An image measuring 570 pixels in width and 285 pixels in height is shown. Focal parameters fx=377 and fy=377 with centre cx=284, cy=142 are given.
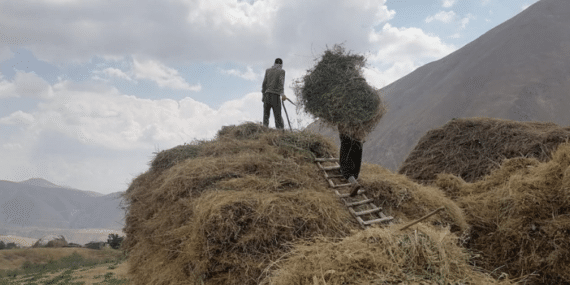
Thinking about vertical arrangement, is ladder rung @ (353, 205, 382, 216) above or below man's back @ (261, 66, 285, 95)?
below

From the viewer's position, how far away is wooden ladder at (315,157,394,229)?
195 inches

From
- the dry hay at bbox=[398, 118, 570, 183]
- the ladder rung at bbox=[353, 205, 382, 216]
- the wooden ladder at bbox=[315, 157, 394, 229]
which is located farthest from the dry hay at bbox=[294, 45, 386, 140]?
the dry hay at bbox=[398, 118, 570, 183]

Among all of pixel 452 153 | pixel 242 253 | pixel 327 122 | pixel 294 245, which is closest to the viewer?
pixel 294 245

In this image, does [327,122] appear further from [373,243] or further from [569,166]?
[569,166]

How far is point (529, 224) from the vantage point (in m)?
5.20

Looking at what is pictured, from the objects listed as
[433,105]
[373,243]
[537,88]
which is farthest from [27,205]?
[373,243]

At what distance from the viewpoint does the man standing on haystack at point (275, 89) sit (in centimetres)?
780

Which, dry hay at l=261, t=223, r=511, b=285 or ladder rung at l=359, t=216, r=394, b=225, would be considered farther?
ladder rung at l=359, t=216, r=394, b=225

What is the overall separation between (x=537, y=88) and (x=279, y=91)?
2459 inches

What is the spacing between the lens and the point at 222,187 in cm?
466

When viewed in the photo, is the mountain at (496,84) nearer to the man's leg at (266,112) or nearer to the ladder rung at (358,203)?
the man's leg at (266,112)

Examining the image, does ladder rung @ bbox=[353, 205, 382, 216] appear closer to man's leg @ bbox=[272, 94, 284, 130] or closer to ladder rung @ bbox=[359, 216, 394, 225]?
ladder rung @ bbox=[359, 216, 394, 225]

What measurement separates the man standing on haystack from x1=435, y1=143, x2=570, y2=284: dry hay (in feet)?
12.9

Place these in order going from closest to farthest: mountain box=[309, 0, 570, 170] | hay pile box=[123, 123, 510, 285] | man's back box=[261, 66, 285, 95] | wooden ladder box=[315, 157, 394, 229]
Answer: hay pile box=[123, 123, 510, 285]
wooden ladder box=[315, 157, 394, 229]
man's back box=[261, 66, 285, 95]
mountain box=[309, 0, 570, 170]
